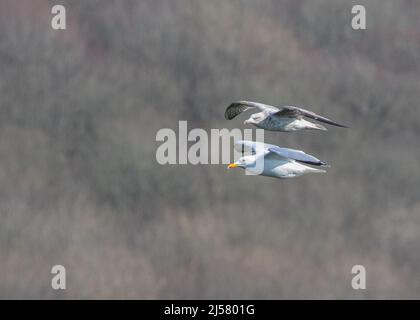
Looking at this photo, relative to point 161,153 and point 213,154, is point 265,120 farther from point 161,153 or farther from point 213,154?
point 161,153

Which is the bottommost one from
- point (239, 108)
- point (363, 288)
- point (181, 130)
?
point (363, 288)

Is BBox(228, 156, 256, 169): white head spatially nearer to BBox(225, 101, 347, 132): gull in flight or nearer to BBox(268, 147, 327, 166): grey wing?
BBox(268, 147, 327, 166): grey wing

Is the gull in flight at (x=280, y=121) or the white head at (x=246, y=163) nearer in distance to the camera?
the gull in flight at (x=280, y=121)

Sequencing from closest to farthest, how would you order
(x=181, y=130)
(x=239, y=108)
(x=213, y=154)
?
(x=239, y=108)
(x=213, y=154)
(x=181, y=130)

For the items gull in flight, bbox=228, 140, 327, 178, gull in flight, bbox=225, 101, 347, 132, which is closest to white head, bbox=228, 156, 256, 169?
gull in flight, bbox=228, 140, 327, 178

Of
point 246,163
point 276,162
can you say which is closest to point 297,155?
point 276,162

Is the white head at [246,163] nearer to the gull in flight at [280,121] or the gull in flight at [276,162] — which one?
the gull in flight at [276,162]

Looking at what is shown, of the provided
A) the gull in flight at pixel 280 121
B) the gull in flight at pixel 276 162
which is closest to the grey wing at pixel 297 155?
the gull in flight at pixel 276 162

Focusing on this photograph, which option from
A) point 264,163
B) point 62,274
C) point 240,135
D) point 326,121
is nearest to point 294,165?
point 264,163
